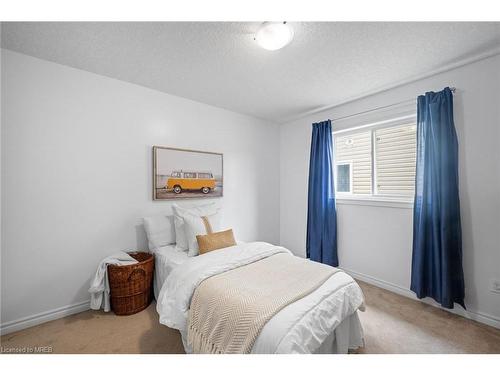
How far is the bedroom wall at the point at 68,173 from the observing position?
183cm

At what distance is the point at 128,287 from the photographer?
2059 mm

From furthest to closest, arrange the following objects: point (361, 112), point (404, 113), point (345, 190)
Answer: point (345, 190) < point (361, 112) < point (404, 113)

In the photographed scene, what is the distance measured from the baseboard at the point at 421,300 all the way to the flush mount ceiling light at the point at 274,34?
9.37ft

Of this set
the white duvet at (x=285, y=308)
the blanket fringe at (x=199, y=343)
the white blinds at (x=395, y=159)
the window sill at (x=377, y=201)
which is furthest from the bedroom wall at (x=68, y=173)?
the white blinds at (x=395, y=159)

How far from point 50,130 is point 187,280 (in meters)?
1.89

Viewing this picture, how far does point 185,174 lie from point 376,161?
2507mm

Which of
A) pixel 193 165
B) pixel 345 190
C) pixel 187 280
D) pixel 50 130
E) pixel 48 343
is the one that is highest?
pixel 50 130

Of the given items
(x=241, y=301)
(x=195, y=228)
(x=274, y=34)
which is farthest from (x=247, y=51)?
(x=241, y=301)

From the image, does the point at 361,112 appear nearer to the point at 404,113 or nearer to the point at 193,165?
the point at 404,113

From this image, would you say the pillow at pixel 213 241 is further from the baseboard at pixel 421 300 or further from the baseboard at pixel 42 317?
the baseboard at pixel 421 300

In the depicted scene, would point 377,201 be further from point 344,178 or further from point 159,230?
point 159,230

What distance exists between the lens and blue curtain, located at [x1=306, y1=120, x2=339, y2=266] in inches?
120

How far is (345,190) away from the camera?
3.11 metres
